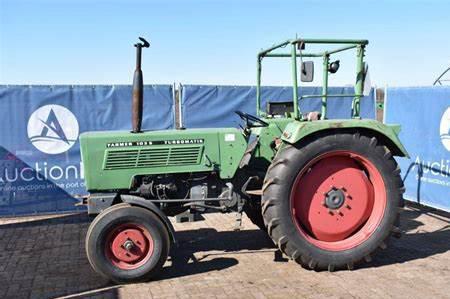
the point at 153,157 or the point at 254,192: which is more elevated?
the point at 153,157

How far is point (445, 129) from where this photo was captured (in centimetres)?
766

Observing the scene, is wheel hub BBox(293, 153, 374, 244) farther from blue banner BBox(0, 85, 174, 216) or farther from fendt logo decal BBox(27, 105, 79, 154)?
fendt logo decal BBox(27, 105, 79, 154)

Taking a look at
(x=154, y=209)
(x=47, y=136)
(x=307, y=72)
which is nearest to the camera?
(x=154, y=209)

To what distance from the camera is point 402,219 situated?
24.7 ft

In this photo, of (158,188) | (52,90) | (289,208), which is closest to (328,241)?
(289,208)

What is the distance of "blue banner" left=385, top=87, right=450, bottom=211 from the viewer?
7.72m

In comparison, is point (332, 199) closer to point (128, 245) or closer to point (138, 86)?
point (128, 245)

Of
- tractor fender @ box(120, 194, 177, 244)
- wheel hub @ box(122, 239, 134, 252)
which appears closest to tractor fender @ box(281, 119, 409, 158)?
tractor fender @ box(120, 194, 177, 244)

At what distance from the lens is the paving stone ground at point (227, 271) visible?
15.0ft

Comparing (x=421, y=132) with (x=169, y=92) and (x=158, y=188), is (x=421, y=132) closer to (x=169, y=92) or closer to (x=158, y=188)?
(x=169, y=92)

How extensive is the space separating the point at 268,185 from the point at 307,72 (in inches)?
49.4

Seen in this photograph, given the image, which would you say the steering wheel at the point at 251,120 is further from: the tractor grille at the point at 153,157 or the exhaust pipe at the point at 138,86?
the exhaust pipe at the point at 138,86

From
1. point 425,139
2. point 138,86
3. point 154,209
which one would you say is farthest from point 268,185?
point 425,139

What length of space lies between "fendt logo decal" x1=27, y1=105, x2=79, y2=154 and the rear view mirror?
457 cm
